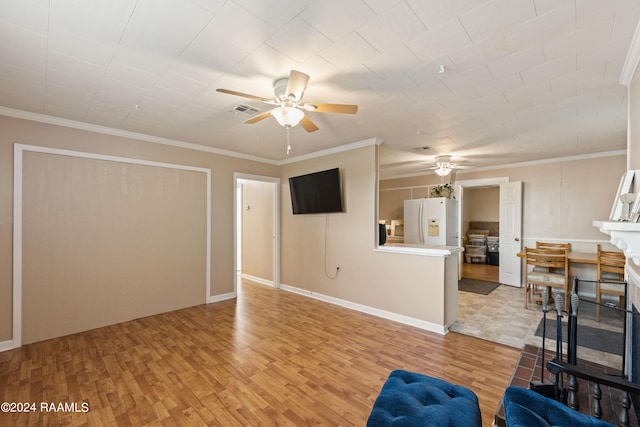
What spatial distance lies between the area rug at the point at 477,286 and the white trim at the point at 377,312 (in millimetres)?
2343

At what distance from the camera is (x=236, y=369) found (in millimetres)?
2572

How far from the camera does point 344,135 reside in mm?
3883

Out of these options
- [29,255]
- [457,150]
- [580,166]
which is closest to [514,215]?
[580,166]

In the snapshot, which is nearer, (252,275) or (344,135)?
(344,135)

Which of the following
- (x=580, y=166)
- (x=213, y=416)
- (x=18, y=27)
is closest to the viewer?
(x=18, y=27)

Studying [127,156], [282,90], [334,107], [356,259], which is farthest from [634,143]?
[127,156]

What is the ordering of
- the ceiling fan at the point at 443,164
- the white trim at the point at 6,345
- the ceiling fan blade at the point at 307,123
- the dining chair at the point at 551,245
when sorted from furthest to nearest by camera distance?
the ceiling fan at the point at 443,164, the dining chair at the point at 551,245, the white trim at the point at 6,345, the ceiling fan blade at the point at 307,123

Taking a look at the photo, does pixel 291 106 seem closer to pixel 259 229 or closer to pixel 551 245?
pixel 259 229

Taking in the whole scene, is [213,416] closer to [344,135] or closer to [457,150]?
[344,135]

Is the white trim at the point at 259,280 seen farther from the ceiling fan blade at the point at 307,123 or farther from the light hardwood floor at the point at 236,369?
the ceiling fan blade at the point at 307,123

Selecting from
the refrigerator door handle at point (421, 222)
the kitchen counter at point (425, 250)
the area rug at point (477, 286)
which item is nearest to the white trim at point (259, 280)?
the kitchen counter at point (425, 250)

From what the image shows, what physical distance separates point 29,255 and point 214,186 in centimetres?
232

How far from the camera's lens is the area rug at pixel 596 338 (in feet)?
9.81

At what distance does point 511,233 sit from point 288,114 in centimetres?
557
